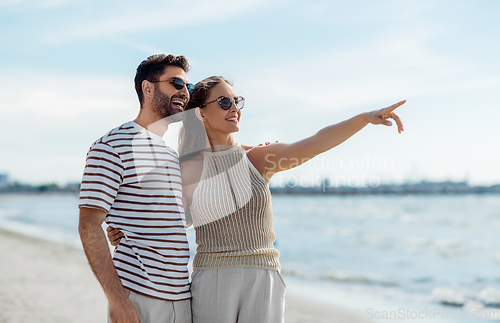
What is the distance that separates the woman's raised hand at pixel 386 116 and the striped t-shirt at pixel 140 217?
3.48 ft

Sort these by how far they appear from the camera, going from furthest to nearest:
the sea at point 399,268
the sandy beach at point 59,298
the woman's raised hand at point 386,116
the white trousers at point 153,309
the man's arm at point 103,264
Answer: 1. the sea at point 399,268
2. the sandy beach at point 59,298
3. the woman's raised hand at point 386,116
4. the white trousers at point 153,309
5. the man's arm at point 103,264

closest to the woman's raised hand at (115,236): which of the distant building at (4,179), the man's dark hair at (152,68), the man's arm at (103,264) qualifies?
the man's arm at (103,264)

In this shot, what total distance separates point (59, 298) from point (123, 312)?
5126mm

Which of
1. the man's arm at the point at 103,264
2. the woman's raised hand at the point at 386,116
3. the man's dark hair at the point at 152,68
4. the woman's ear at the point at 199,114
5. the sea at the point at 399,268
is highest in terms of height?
the man's dark hair at the point at 152,68

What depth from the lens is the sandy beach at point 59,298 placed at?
17.9 ft

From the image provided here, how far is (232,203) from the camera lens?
225cm

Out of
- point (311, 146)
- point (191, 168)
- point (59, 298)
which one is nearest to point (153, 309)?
point (191, 168)

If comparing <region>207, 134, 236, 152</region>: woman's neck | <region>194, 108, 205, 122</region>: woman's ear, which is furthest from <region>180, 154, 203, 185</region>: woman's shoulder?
<region>194, 108, 205, 122</region>: woman's ear

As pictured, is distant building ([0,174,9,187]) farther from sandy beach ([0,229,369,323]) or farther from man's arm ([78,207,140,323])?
man's arm ([78,207,140,323])

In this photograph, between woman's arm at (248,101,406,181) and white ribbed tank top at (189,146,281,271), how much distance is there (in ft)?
0.31

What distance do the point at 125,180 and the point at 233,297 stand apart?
0.79m

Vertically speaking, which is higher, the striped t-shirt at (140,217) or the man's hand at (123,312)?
the striped t-shirt at (140,217)

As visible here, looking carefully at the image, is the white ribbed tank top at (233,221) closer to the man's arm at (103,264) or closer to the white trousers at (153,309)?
the white trousers at (153,309)

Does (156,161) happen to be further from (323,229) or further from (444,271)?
(323,229)
